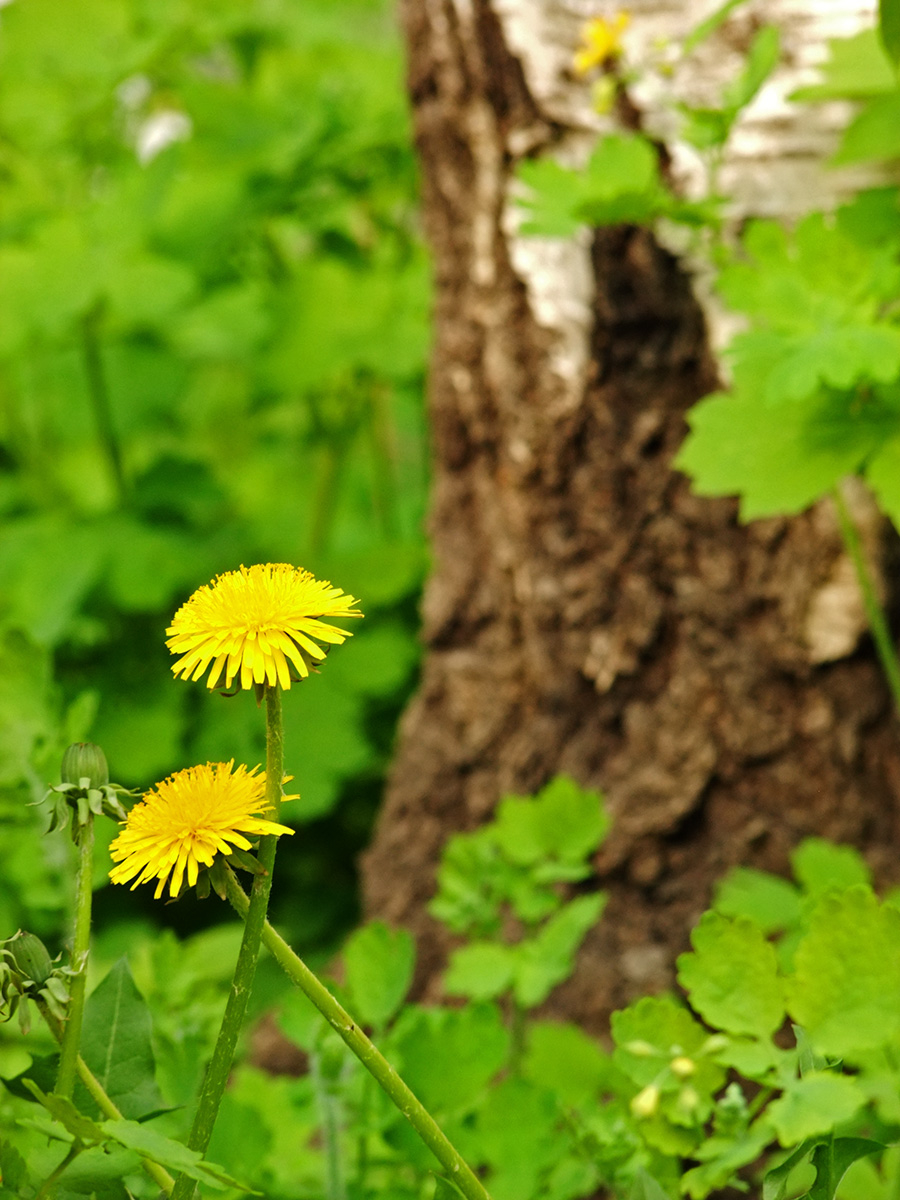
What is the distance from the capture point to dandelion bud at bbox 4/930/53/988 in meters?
0.57

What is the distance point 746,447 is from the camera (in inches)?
47.1

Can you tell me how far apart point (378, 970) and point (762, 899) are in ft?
1.85

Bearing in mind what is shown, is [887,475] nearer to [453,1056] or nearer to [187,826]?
[453,1056]

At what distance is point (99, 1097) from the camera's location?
0.61m

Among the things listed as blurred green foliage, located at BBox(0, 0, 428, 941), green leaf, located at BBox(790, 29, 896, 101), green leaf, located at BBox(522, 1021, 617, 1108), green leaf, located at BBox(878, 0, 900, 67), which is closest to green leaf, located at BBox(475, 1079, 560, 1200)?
green leaf, located at BBox(522, 1021, 617, 1108)

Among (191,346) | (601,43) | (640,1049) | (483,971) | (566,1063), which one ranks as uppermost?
(601,43)

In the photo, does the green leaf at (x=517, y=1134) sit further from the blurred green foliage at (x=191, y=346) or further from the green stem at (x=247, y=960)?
the blurred green foliage at (x=191, y=346)

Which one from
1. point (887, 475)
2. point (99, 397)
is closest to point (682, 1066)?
point (887, 475)

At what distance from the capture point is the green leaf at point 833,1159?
0.66 metres

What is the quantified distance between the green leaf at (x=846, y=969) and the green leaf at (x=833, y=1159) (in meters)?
0.08

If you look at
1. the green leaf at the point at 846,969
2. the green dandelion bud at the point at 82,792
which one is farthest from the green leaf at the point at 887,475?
the green dandelion bud at the point at 82,792

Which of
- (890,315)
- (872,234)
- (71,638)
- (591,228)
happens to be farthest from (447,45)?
(71,638)

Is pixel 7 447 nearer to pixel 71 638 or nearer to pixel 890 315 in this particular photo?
pixel 71 638

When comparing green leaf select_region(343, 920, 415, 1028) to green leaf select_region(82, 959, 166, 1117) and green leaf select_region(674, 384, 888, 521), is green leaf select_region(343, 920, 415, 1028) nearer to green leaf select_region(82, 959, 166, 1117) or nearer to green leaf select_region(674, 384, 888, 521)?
green leaf select_region(82, 959, 166, 1117)
